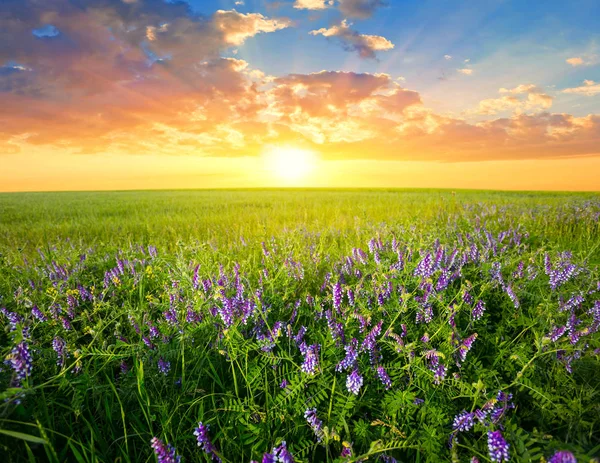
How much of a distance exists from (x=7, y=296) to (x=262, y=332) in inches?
116

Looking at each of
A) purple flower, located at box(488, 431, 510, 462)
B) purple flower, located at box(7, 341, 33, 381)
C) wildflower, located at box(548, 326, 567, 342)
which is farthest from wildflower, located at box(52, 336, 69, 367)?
wildflower, located at box(548, 326, 567, 342)

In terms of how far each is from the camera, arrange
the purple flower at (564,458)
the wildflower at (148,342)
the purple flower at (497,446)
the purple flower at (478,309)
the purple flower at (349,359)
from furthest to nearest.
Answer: the purple flower at (478,309)
the wildflower at (148,342)
the purple flower at (349,359)
the purple flower at (497,446)
the purple flower at (564,458)

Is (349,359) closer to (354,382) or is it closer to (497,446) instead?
(354,382)

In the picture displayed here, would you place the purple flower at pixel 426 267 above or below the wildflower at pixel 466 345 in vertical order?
above

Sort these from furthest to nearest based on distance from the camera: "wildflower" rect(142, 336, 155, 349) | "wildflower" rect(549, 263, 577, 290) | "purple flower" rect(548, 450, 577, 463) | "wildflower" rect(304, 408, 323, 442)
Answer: "wildflower" rect(549, 263, 577, 290) → "wildflower" rect(142, 336, 155, 349) → "wildflower" rect(304, 408, 323, 442) → "purple flower" rect(548, 450, 577, 463)

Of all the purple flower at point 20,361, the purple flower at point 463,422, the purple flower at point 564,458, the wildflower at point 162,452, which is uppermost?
the purple flower at point 20,361

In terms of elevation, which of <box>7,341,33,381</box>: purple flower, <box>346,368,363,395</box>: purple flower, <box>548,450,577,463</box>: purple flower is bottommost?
<box>346,368,363,395</box>: purple flower

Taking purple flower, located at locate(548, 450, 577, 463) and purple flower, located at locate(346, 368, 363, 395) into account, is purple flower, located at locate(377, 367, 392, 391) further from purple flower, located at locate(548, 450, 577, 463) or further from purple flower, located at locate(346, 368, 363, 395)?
purple flower, located at locate(548, 450, 577, 463)

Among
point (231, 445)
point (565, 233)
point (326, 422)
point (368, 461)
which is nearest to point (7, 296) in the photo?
point (231, 445)

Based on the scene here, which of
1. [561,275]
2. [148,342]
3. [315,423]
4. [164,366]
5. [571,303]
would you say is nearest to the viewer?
[315,423]

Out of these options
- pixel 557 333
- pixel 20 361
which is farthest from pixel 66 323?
pixel 557 333

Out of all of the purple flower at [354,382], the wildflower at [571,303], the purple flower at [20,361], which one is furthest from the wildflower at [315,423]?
the wildflower at [571,303]

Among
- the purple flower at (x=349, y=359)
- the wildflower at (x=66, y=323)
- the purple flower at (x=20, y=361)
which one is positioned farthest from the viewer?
the wildflower at (x=66, y=323)

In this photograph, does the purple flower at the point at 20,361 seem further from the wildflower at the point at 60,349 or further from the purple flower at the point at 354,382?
the purple flower at the point at 354,382
